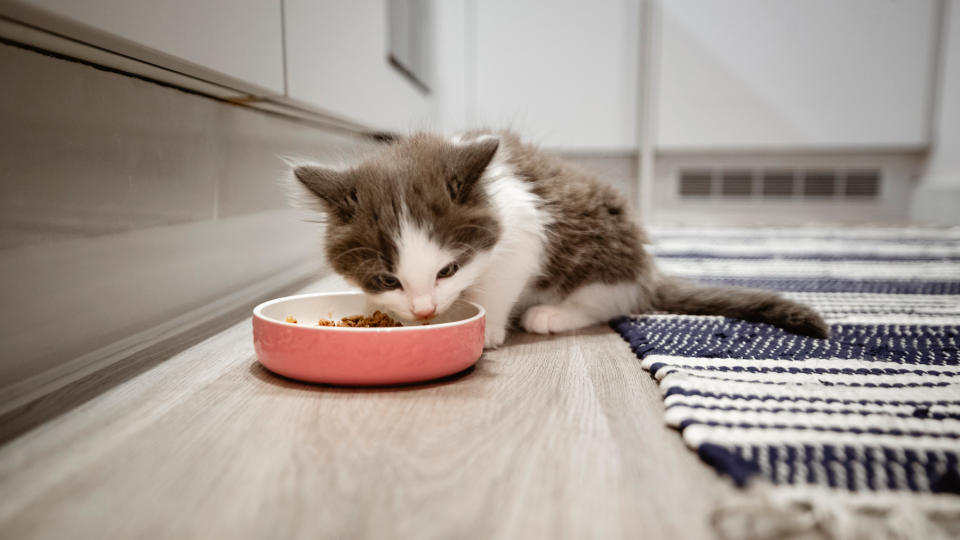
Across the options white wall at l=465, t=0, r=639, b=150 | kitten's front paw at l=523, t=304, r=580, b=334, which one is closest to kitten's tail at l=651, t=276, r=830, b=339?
kitten's front paw at l=523, t=304, r=580, b=334

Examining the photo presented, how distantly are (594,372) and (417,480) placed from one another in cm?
48

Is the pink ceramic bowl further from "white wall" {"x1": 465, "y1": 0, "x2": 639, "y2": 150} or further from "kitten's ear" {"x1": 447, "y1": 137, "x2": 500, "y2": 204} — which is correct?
"white wall" {"x1": 465, "y1": 0, "x2": 639, "y2": 150}

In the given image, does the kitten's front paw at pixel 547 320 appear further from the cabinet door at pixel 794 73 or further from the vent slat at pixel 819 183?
the vent slat at pixel 819 183

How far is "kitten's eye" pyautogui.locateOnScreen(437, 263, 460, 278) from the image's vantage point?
1.03m

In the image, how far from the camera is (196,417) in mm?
821

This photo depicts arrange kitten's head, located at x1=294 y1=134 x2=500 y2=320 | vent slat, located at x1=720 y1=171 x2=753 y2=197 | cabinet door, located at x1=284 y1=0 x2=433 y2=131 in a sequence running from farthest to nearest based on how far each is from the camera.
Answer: vent slat, located at x1=720 y1=171 x2=753 y2=197, cabinet door, located at x1=284 y1=0 x2=433 y2=131, kitten's head, located at x1=294 y1=134 x2=500 y2=320

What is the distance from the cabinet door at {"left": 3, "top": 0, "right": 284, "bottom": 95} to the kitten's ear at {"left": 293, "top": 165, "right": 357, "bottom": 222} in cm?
31

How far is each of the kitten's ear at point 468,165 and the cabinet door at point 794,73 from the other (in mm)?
3326

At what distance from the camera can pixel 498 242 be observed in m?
1.14

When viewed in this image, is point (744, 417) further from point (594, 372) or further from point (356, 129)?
point (356, 129)

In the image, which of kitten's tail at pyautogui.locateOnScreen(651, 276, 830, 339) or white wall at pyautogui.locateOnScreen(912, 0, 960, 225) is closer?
kitten's tail at pyautogui.locateOnScreen(651, 276, 830, 339)

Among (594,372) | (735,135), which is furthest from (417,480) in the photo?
(735,135)

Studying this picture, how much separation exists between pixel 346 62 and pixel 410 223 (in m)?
1.29

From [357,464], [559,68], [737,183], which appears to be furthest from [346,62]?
[737,183]
